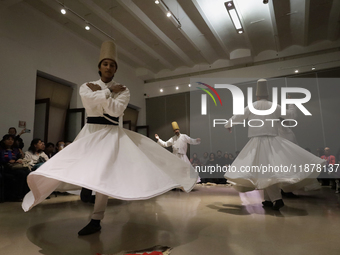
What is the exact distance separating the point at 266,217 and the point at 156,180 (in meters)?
1.36

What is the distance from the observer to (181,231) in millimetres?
1854

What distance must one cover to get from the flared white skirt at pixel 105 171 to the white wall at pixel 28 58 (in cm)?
406

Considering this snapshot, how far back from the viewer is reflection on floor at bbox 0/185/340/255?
1.47 m

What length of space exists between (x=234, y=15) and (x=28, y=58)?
16.4ft

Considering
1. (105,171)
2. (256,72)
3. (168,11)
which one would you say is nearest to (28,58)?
(168,11)

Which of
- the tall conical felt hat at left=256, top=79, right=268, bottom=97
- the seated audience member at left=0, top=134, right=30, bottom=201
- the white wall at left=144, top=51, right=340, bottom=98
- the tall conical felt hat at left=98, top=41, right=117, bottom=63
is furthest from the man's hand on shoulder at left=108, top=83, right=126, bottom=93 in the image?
the white wall at left=144, top=51, right=340, bottom=98

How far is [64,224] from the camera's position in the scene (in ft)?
6.90

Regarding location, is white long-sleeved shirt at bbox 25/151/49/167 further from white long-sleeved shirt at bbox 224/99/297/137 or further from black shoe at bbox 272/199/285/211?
black shoe at bbox 272/199/285/211

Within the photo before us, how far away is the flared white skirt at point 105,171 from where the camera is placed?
4.65 feet

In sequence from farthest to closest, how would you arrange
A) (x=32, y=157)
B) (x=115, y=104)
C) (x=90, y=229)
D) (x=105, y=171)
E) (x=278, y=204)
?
(x=32, y=157) < (x=278, y=204) < (x=115, y=104) < (x=90, y=229) < (x=105, y=171)

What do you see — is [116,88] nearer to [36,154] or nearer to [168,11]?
[36,154]

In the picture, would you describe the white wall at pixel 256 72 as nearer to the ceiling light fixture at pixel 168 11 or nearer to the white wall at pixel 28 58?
the ceiling light fixture at pixel 168 11

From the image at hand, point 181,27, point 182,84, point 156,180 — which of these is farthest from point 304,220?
point 182,84

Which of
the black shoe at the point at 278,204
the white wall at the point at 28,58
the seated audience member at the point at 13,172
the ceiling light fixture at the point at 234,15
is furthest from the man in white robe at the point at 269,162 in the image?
the white wall at the point at 28,58
